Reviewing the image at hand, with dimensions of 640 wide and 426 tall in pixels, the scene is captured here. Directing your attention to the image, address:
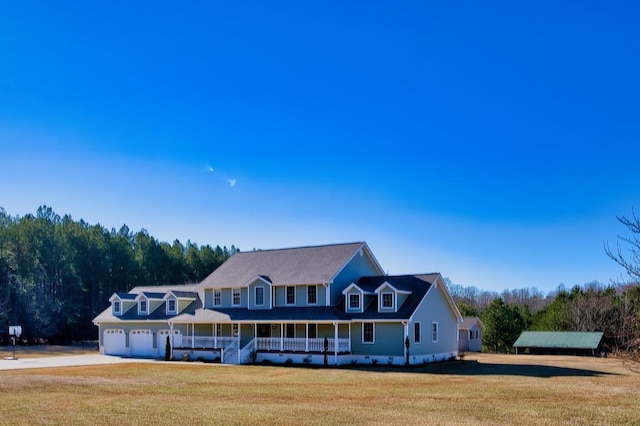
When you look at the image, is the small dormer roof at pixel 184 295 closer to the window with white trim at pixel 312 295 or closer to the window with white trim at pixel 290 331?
the window with white trim at pixel 290 331

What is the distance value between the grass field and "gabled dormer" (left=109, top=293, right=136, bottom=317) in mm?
Answer: 17370

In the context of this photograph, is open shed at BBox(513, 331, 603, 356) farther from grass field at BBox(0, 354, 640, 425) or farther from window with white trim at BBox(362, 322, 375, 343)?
window with white trim at BBox(362, 322, 375, 343)

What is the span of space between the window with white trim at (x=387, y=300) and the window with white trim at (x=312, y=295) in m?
4.70

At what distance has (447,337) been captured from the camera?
42.2 metres

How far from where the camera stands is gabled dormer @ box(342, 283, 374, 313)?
3922 centimetres

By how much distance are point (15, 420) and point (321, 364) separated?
22.5 meters

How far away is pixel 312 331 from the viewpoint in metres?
40.7

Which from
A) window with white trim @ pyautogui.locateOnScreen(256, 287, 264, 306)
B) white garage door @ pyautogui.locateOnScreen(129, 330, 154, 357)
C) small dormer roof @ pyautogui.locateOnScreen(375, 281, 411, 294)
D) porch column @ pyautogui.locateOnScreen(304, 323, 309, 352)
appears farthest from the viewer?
white garage door @ pyautogui.locateOnScreen(129, 330, 154, 357)

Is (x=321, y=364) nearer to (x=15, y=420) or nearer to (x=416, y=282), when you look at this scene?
(x=416, y=282)

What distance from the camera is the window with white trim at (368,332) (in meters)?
38.6

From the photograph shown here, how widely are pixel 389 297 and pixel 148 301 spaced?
20701 millimetres

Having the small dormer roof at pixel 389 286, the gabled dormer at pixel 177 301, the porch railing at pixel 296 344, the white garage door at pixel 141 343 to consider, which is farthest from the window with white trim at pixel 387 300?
the white garage door at pixel 141 343

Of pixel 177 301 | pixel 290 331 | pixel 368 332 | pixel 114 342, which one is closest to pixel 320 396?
pixel 368 332

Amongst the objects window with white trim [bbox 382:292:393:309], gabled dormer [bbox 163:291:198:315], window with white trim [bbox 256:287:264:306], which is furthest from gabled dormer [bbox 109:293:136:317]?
window with white trim [bbox 382:292:393:309]
